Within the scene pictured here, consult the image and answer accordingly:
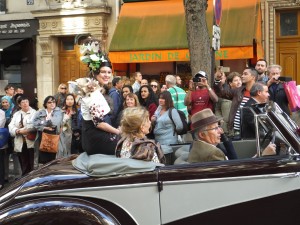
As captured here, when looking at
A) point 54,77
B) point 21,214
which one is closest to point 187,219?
point 21,214

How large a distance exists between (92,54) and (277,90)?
3.16 metres

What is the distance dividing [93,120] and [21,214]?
192 cm

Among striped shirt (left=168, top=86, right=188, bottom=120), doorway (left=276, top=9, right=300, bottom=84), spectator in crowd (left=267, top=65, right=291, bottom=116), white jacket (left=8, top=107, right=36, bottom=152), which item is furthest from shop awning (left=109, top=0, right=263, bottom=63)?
white jacket (left=8, top=107, right=36, bottom=152)

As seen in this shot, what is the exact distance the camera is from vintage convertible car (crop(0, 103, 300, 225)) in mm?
3365

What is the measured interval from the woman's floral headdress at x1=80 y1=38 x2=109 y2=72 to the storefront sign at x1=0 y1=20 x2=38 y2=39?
11245 millimetres

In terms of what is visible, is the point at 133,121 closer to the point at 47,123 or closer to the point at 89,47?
the point at 89,47

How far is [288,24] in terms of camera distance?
47.7ft

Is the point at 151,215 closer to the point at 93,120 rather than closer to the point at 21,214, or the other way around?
the point at 21,214

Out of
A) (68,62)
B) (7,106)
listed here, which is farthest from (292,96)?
(68,62)

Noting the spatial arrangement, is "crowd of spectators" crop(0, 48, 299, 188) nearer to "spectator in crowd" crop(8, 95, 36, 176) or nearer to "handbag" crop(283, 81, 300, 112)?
"spectator in crowd" crop(8, 95, 36, 176)

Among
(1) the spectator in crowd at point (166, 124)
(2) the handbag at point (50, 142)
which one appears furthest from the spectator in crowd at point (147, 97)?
(2) the handbag at point (50, 142)

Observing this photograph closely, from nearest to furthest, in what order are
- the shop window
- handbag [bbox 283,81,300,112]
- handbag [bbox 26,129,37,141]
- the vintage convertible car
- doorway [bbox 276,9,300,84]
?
the vintage convertible car → handbag [bbox 283,81,300,112] → handbag [bbox 26,129,37,141] → doorway [bbox 276,9,300,84] → the shop window

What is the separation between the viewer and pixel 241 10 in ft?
45.3

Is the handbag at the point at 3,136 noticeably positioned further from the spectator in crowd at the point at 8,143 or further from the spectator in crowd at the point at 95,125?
the spectator in crowd at the point at 95,125
